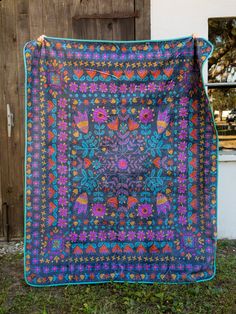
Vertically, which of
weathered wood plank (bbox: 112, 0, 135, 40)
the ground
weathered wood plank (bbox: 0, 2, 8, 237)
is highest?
weathered wood plank (bbox: 112, 0, 135, 40)

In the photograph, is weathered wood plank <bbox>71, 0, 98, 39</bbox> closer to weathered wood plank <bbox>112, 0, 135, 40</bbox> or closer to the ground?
weathered wood plank <bbox>112, 0, 135, 40</bbox>

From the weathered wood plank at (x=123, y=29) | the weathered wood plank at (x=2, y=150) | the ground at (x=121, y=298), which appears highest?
the weathered wood plank at (x=123, y=29)

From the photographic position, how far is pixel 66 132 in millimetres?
2566

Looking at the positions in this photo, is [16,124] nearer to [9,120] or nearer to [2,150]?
[9,120]

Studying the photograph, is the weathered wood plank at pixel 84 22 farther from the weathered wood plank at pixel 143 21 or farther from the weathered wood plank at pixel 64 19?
the weathered wood plank at pixel 143 21

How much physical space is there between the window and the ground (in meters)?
1.45

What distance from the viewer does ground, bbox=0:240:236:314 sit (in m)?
2.27

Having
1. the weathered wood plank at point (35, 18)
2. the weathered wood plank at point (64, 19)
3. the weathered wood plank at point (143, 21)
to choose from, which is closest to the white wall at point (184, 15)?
the weathered wood plank at point (143, 21)

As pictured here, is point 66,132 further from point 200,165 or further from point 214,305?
point 214,305

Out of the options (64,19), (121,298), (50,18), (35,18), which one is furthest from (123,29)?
(121,298)

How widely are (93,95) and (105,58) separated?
299 mm

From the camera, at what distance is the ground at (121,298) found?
7.45 feet

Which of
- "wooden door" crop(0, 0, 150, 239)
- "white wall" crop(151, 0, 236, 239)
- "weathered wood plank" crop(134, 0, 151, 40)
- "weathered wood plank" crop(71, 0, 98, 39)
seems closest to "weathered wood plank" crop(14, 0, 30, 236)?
"wooden door" crop(0, 0, 150, 239)

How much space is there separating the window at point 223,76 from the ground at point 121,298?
4.76ft
